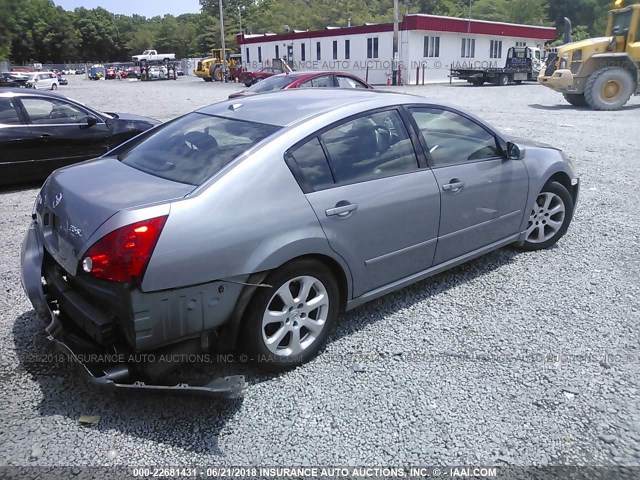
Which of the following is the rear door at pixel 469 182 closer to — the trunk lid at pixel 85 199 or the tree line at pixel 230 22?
the trunk lid at pixel 85 199

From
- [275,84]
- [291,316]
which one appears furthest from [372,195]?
[275,84]

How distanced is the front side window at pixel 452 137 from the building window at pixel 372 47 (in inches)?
1541

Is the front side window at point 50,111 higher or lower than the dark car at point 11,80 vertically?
lower

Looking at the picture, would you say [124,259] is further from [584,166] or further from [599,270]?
[584,166]

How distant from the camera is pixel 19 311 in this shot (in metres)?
3.95

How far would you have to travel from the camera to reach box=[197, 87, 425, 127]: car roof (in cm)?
348

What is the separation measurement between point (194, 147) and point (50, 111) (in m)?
5.58

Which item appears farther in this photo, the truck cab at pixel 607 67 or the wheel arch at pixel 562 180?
the truck cab at pixel 607 67

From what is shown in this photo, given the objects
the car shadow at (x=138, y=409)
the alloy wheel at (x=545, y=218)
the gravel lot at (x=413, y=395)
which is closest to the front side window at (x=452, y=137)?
the alloy wheel at (x=545, y=218)

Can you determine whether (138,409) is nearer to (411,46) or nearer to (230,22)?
(411,46)

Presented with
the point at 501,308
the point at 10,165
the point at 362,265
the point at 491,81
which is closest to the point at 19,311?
the point at 362,265

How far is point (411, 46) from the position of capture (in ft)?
127

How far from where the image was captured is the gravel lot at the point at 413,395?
8.52ft

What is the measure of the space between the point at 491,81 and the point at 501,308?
103 ft
